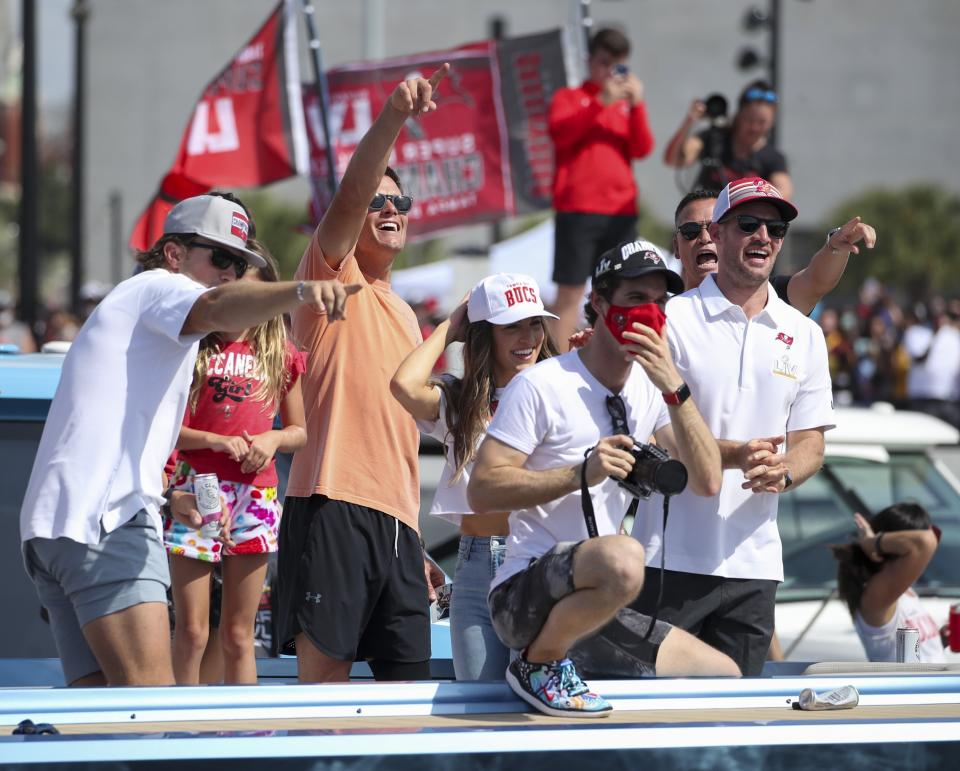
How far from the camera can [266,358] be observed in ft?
15.2

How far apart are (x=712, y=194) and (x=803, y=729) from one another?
2.65 m

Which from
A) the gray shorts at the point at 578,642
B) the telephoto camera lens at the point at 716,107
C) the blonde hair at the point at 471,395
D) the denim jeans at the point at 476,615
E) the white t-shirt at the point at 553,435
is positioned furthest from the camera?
the telephoto camera lens at the point at 716,107

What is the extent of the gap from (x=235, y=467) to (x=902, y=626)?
296 centimetres

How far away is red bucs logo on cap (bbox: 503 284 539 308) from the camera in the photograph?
4.39 m

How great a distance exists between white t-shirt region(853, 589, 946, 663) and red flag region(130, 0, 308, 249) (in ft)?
17.9

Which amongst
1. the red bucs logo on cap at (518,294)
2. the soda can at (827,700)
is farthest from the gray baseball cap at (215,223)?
the soda can at (827,700)

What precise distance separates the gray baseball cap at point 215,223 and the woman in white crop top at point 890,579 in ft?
11.3

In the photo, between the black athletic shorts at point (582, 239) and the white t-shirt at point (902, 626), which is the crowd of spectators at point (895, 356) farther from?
the white t-shirt at point (902, 626)

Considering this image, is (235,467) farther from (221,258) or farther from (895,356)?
(895,356)

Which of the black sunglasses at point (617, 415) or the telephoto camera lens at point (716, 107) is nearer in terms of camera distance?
the black sunglasses at point (617, 415)

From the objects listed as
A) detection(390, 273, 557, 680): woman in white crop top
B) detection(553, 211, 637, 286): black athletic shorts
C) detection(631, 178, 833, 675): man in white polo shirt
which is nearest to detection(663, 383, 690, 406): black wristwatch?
detection(631, 178, 833, 675): man in white polo shirt

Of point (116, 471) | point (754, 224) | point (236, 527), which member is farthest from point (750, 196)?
point (116, 471)

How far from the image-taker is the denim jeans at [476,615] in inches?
167

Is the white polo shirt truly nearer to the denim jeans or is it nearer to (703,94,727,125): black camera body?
the denim jeans
